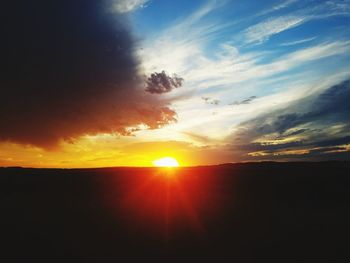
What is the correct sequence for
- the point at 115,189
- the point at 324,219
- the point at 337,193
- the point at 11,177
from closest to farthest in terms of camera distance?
the point at 324,219, the point at 337,193, the point at 115,189, the point at 11,177

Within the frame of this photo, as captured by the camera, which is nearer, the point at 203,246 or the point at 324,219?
the point at 203,246

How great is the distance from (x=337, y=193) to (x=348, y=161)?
31.3 m

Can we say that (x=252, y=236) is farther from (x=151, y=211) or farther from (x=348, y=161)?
(x=348, y=161)

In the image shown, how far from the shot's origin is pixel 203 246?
43.5 feet

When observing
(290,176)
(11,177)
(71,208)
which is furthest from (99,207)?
(290,176)

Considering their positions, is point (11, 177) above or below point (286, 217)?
above

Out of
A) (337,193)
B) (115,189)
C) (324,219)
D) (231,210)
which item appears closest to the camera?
(324,219)

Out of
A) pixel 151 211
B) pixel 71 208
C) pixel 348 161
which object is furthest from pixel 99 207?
pixel 348 161

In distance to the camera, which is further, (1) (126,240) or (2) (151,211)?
(2) (151,211)

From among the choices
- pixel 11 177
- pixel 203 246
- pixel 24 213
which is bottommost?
pixel 203 246

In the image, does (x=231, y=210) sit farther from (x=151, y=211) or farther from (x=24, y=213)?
(x=24, y=213)

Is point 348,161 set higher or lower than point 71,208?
higher

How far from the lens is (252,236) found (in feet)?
47.3

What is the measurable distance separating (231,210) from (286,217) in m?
3.24
